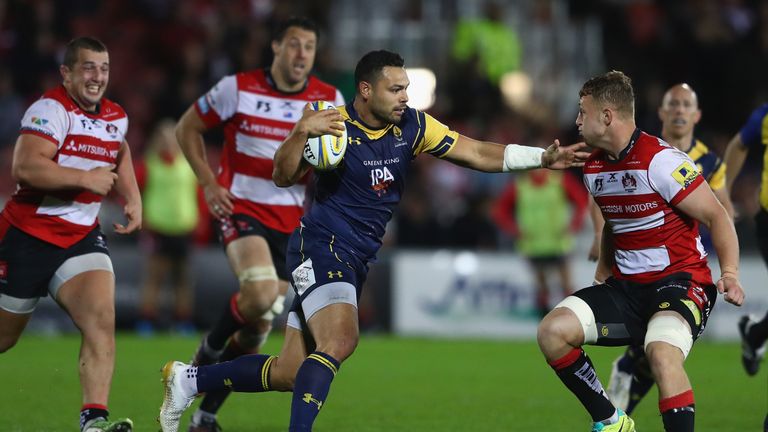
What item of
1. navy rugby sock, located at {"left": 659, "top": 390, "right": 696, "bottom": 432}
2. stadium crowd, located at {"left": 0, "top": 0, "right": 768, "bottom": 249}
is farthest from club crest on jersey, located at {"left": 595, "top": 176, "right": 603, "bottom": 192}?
stadium crowd, located at {"left": 0, "top": 0, "right": 768, "bottom": 249}

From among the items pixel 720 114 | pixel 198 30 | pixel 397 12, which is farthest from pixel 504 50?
pixel 198 30

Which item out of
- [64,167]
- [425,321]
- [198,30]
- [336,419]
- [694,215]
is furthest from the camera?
[198,30]

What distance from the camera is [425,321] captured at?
1598 cm

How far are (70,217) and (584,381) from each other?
129 inches

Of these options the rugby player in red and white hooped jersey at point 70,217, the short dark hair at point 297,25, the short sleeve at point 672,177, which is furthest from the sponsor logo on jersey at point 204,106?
the short sleeve at point 672,177

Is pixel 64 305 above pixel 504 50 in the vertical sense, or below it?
below

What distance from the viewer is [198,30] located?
19.3 meters

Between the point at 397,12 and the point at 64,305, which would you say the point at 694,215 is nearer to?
the point at 64,305

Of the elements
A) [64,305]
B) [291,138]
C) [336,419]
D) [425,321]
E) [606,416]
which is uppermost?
[291,138]

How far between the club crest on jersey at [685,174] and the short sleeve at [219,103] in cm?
361

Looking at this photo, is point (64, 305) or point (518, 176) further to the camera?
point (518, 176)

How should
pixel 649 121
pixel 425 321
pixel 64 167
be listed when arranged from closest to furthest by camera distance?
pixel 64 167 → pixel 425 321 → pixel 649 121

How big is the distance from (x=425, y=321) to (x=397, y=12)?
6.78m

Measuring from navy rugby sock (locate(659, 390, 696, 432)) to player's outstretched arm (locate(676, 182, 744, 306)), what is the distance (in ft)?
2.03
